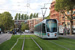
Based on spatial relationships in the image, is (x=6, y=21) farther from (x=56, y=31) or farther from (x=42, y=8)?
(x=56, y=31)

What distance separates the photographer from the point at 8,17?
4916 inches

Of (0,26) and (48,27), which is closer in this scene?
(48,27)

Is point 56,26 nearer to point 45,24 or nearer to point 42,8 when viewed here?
point 45,24

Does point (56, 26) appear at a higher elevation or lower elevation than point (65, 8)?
lower

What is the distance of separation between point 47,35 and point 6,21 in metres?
97.5

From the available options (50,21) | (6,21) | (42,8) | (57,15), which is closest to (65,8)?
(42,8)

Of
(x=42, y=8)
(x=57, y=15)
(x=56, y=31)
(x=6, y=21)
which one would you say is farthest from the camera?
(x=6, y=21)

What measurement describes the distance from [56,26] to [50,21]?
3.98 feet

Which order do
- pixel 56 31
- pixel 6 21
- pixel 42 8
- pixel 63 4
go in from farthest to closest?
pixel 6 21 → pixel 63 4 → pixel 42 8 → pixel 56 31

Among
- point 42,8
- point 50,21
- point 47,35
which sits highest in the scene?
point 42,8

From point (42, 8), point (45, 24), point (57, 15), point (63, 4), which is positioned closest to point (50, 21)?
point (45, 24)

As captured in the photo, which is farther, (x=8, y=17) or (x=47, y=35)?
(x=8, y=17)

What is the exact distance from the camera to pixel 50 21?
2881 cm

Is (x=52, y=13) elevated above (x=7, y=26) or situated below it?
above
